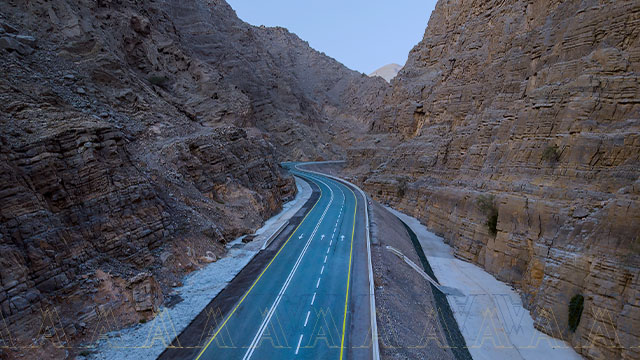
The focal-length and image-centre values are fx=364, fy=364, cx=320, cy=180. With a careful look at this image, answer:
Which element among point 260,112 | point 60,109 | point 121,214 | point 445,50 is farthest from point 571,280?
point 260,112

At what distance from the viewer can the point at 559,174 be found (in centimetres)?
2138

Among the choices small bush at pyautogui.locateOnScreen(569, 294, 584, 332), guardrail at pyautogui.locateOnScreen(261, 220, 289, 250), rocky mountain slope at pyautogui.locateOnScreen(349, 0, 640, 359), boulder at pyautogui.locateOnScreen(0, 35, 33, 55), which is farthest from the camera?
guardrail at pyautogui.locateOnScreen(261, 220, 289, 250)

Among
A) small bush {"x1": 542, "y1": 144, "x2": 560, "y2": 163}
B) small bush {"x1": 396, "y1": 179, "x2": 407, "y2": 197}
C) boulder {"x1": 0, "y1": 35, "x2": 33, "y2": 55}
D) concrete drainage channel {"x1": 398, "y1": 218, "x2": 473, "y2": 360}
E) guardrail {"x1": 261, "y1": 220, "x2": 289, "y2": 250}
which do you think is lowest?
concrete drainage channel {"x1": 398, "y1": 218, "x2": 473, "y2": 360}

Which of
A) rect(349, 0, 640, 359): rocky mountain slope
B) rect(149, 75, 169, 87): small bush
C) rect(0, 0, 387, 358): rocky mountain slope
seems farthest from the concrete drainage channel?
rect(149, 75, 169, 87): small bush

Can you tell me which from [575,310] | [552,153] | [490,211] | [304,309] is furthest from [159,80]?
[575,310]

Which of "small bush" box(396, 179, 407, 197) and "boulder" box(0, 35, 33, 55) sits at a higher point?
"boulder" box(0, 35, 33, 55)

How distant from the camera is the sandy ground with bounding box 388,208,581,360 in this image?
691 inches

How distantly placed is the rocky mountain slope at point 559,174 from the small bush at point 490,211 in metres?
0.09

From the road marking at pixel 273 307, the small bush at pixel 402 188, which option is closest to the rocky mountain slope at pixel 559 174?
the small bush at pixel 402 188

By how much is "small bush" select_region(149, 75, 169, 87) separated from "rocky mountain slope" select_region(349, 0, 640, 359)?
98.8 ft

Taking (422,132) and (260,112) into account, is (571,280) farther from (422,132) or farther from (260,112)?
(260,112)

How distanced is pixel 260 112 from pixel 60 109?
54.6 meters

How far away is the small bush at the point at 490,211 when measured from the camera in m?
26.1

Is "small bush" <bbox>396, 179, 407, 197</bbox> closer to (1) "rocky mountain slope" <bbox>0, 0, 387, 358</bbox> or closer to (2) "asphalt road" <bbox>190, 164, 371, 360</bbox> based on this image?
(1) "rocky mountain slope" <bbox>0, 0, 387, 358</bbox>
